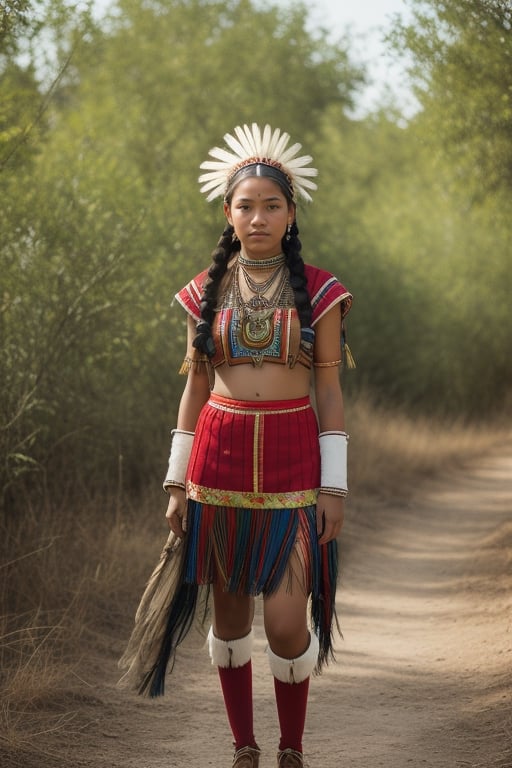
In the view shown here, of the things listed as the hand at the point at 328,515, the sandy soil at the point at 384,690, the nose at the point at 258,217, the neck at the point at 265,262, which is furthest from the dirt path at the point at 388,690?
the nose at the point at 258,217

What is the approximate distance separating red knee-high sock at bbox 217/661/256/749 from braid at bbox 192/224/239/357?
3.39 ft

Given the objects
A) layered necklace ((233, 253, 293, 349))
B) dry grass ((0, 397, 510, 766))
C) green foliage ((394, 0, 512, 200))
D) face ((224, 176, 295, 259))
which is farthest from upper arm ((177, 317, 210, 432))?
green foliage ((394, 0, 512, 200))

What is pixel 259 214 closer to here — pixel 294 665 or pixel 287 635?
pixel 287 635

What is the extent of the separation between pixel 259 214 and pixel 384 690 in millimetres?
2414

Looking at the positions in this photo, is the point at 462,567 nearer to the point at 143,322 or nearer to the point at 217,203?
the point at 143,322

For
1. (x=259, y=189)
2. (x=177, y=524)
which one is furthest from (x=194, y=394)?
(x=259, y=189)

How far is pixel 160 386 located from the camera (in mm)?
8883

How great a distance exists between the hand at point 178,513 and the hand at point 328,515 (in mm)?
444

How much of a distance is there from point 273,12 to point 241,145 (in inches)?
504

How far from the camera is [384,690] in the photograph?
15.6 ft

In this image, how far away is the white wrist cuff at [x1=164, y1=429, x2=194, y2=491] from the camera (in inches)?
136

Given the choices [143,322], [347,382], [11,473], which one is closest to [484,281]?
[347,382]

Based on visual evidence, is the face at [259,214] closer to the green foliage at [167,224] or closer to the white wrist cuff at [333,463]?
the white wrist cuff at [333,463]

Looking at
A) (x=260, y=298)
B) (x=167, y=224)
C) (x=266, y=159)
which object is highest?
(x=167, y=224)
